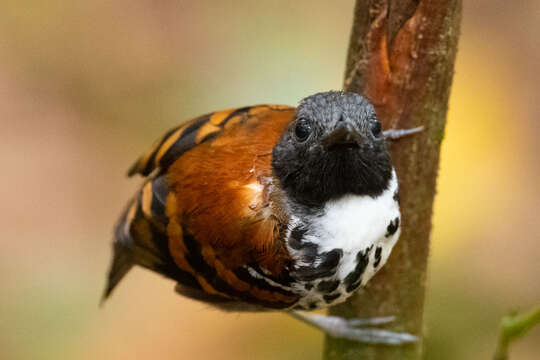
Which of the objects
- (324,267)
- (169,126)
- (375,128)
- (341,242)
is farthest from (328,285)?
(169,126)

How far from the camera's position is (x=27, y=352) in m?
4.55

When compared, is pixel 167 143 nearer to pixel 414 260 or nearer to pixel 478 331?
pixel 414 260

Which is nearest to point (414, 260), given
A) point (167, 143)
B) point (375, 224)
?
point (375, 224)

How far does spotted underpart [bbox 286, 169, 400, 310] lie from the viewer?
8.79 ft

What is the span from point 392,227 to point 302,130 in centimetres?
53

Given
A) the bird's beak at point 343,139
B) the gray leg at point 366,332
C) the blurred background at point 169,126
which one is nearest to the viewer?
the bird's beak at point 343,139

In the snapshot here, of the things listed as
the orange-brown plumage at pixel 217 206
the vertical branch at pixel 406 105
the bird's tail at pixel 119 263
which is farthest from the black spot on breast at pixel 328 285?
the bird's tail at pixel 119 263

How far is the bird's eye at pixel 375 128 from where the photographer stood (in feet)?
→ 8.49

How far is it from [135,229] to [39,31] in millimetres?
3162

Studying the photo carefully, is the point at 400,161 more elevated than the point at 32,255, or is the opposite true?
the point at 400,161

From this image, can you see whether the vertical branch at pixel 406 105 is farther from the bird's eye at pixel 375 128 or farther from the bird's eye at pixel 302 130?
the bird's eye at pixel 302 130

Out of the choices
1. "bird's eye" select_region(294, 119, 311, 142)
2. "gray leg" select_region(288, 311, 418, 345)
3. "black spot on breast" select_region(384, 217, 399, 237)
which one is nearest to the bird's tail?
"gray leg" select_region(288, 311, 418, 345)

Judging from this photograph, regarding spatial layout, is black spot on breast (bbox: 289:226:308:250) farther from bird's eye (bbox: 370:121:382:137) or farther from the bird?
bird's eye (bbox: 370:121:382:137)

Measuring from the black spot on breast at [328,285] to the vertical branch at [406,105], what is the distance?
274 millimetres
